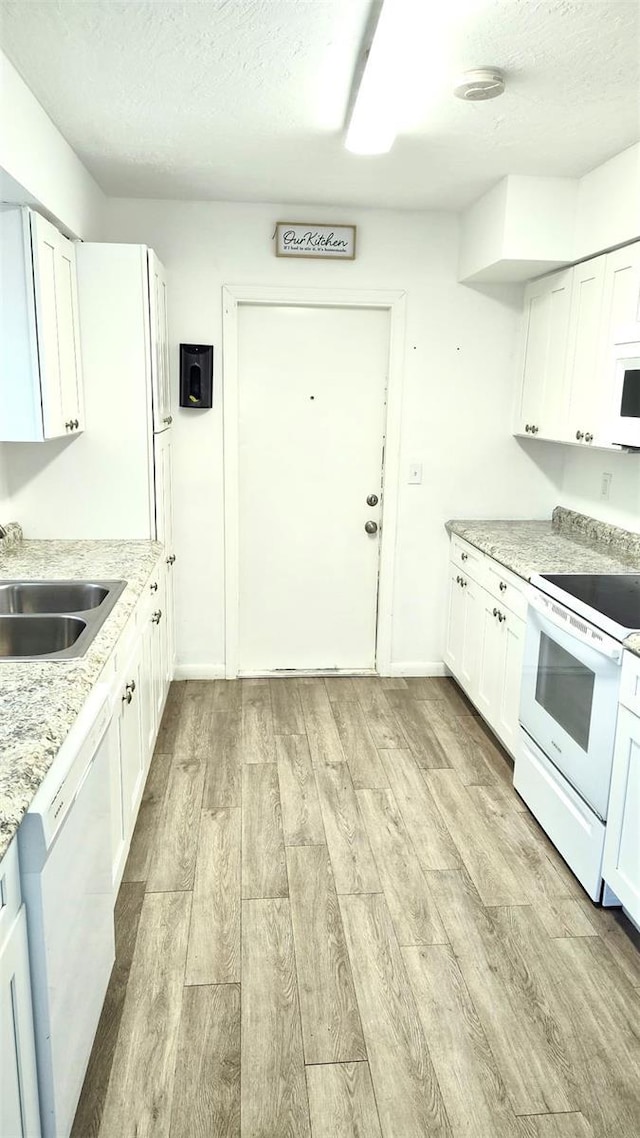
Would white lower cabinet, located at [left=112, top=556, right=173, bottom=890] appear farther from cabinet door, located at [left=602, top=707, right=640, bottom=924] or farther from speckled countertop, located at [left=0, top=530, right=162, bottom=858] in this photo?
cabinet door, located at [left=602, top=707, right=640, bottom=924]

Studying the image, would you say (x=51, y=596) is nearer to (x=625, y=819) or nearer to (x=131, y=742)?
(x=131, y=742)

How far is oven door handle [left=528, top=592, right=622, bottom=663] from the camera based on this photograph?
230cm

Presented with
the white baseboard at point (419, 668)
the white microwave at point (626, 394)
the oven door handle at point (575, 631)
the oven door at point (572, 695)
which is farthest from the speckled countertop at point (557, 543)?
the white baseboard at point (419, 668)

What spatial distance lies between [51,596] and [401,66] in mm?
1966

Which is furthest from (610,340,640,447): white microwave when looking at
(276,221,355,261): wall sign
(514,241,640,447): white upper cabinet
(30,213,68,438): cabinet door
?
(30,213,68,438): cabinet door

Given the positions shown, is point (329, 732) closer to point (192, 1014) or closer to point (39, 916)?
point (192, 1014)

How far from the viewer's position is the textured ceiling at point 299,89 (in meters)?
1.91

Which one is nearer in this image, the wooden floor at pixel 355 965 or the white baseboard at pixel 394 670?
the wooden floor at pixel 355 965

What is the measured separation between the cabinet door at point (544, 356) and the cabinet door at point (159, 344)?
5.99 ft

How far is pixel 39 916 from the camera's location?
4.39 ft

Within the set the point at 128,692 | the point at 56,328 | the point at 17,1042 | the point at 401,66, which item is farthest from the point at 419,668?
the point at 17,1042

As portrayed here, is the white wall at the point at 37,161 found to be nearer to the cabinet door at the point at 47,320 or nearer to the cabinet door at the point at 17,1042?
the cabinet door at the point at 47,320

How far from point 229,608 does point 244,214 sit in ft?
6.67

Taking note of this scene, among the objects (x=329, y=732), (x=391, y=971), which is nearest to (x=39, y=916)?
(x=391, y=971)
